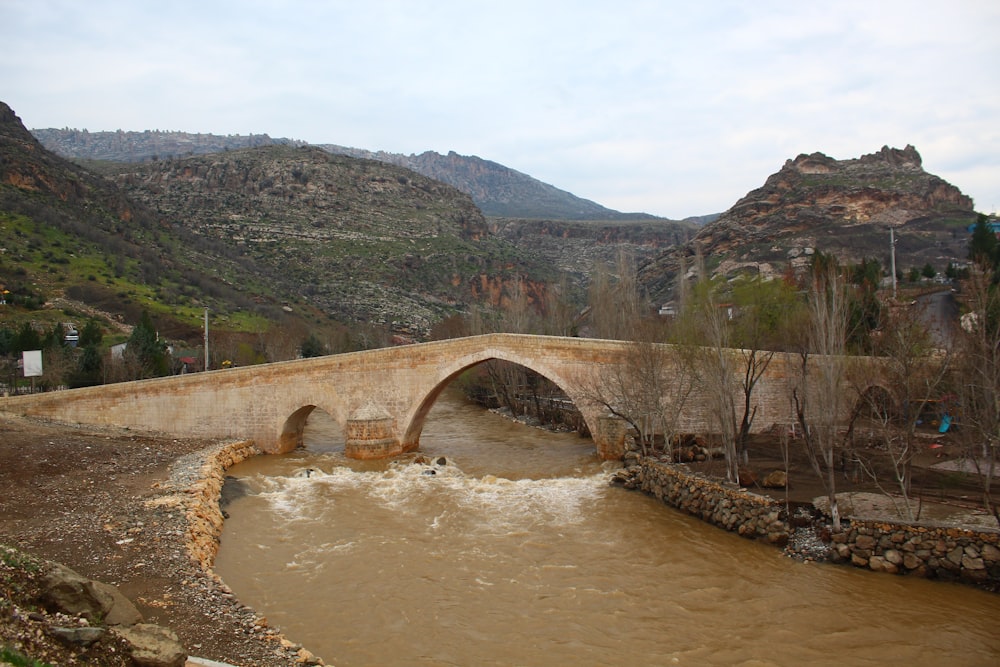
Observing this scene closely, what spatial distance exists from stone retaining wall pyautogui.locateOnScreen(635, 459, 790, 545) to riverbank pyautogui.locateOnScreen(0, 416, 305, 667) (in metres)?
7.82

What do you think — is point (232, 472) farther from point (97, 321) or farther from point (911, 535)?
point (97, 321)

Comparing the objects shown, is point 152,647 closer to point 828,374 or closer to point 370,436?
point 828,374

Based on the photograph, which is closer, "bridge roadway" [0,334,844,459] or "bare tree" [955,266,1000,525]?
"bare tree" [955,266,1000,525]

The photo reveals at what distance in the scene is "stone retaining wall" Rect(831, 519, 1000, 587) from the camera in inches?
362

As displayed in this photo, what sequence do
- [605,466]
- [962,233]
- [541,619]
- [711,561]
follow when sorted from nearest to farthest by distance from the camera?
[541,619]
[711,561]
[605,466]
[962,233]

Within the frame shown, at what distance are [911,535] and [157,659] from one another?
984cm

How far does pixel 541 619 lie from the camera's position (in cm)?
873

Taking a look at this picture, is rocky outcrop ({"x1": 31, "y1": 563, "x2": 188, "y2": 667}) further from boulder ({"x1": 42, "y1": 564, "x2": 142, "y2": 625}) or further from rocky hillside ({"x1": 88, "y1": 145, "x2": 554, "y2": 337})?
rocky hillside ({"x1": 88, "y1": 145, "x2": 554, "y2": 337})

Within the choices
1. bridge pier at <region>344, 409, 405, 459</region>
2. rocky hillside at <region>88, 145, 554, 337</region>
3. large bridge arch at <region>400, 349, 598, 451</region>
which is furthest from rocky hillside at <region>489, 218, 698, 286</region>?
bridge pier at <region>344, 409, 405, 459</region>

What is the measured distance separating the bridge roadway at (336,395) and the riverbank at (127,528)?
2335 mm

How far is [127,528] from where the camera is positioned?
10.5 meters

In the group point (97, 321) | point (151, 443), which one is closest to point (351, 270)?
point (97, 321)

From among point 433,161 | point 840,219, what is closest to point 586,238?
point 840,219

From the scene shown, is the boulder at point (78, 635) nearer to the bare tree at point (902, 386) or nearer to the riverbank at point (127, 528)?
→ the riverbank at point (127, 528)
